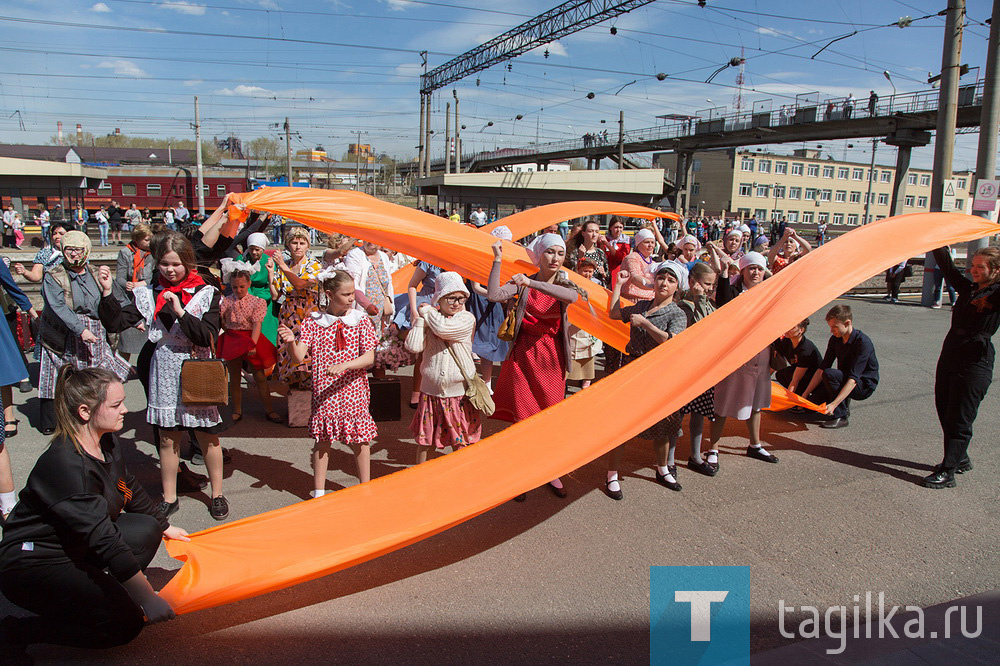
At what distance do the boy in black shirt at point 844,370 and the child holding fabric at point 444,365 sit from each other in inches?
150

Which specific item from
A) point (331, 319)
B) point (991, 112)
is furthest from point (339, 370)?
point (991, 112)

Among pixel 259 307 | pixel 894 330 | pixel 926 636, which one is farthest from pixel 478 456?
pixel 894 330

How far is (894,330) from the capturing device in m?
11.3

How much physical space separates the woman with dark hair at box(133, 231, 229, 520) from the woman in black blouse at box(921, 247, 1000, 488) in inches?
206

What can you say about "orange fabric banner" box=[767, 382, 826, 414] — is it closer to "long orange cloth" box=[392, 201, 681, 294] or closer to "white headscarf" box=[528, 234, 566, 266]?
"long orange cloth" box=[392, 201, 681, 294]

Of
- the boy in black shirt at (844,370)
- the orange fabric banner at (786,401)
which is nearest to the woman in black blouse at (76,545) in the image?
the orange fabric banner at (786,401)

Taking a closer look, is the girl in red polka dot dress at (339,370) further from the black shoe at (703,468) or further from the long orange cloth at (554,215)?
the long orange cloth at (554,215)

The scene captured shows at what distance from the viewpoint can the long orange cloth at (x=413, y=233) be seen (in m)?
4.52

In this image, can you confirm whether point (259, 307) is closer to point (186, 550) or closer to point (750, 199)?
point (186, 550)

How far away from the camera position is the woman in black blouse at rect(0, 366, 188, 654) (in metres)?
2.50

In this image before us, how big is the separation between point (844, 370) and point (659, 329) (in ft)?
9.46

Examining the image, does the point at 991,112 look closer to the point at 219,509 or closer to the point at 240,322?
the point at 240,322

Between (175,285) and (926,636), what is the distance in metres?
4.53

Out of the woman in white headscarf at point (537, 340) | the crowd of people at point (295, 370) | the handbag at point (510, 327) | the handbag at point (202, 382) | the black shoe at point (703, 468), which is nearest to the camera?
the crowd of people at point (295, 370)
